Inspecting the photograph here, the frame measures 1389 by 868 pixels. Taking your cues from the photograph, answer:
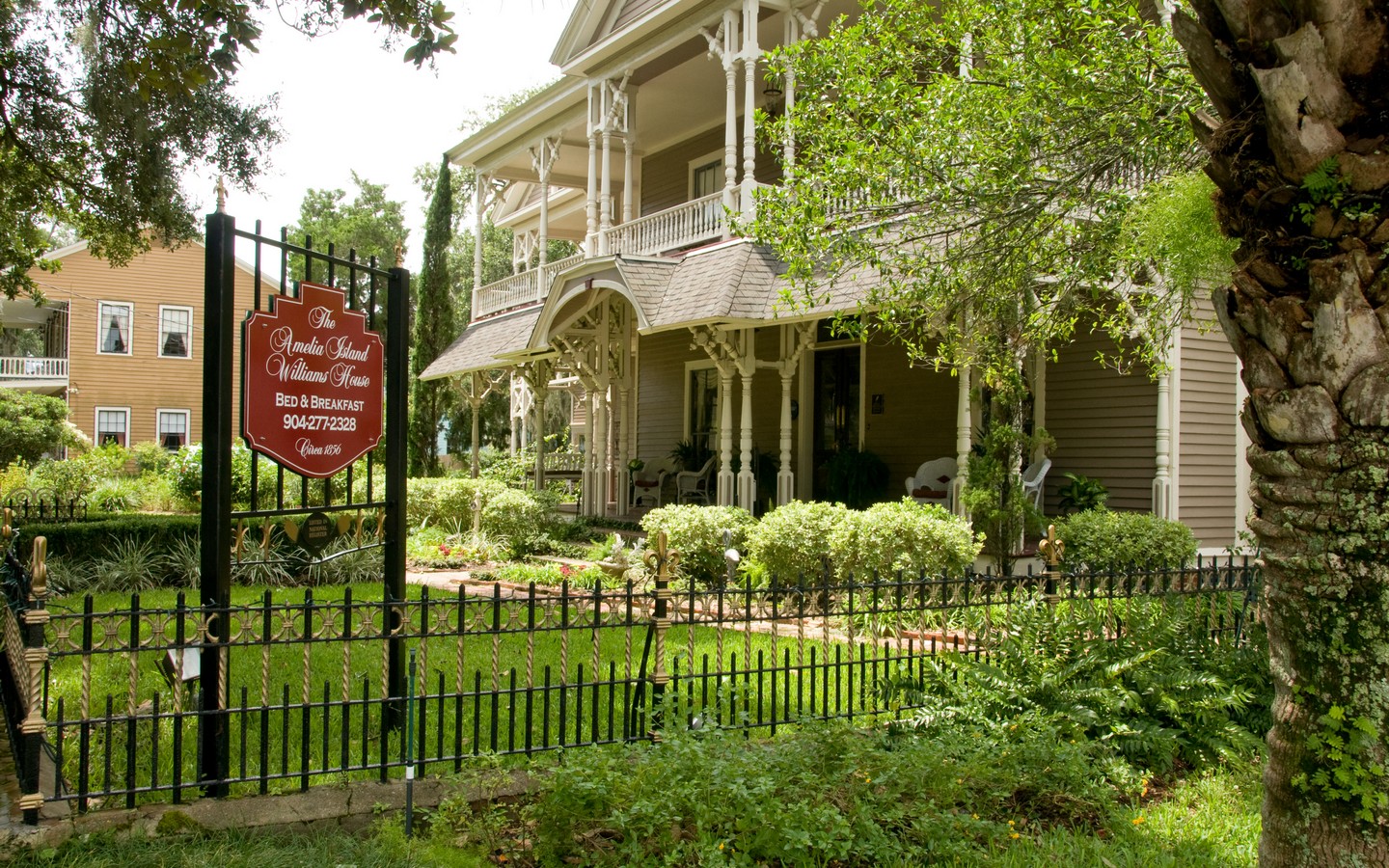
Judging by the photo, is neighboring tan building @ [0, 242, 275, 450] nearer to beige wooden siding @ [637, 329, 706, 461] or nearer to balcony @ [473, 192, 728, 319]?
beige wooden siding @ [637, 329, 706, 461]

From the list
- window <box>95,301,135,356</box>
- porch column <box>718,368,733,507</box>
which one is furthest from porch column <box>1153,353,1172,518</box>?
window <box>95,301,135,356</box>

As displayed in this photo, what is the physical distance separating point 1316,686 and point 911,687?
2724mm

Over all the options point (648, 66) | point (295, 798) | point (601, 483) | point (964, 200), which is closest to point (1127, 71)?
point (964, 200)

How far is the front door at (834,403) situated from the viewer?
54.1 feet

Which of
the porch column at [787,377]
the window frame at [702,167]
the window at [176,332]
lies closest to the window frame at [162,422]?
the window at [176,332]

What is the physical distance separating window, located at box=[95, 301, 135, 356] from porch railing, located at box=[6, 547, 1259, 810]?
28.0 m

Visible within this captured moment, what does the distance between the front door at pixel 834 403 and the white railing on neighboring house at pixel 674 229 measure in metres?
3.18

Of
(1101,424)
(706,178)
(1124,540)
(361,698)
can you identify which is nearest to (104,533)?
(361,698)

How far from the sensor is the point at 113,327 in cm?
3259

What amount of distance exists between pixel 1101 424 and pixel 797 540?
17.4 feet

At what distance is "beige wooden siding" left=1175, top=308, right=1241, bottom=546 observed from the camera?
503 inches

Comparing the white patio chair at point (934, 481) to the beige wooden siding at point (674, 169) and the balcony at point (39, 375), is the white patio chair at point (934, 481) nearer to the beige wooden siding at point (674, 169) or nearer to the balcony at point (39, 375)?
the beige wooden siding at point (674, 169)

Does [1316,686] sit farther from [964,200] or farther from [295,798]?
[964,200]

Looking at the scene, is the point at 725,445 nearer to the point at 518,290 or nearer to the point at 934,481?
the point at 934,481
